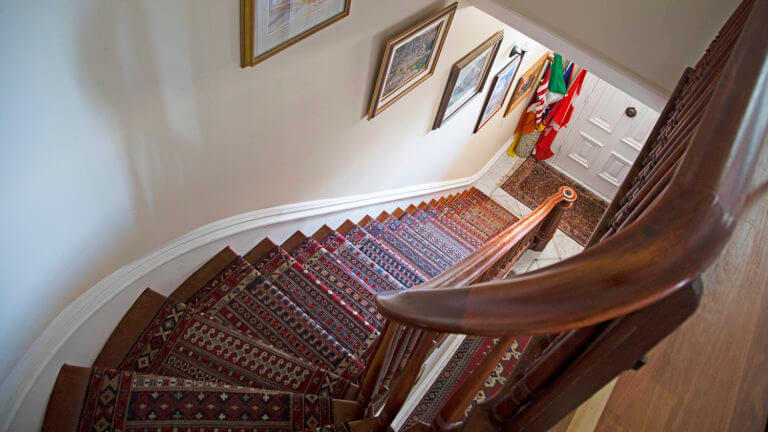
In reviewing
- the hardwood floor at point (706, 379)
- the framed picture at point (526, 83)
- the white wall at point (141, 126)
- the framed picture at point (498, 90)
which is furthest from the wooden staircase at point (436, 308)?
the framed picture at point (526, 83)

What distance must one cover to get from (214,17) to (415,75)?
6.46 ft

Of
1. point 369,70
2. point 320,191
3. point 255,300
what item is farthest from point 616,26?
point 255,300

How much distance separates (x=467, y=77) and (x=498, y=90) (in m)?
1.17

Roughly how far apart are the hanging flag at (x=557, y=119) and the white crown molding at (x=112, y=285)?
4142mm

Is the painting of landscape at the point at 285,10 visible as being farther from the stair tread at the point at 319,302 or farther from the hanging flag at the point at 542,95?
the hanging flag at the point at 542,95

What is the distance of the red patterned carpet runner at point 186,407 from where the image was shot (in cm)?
197

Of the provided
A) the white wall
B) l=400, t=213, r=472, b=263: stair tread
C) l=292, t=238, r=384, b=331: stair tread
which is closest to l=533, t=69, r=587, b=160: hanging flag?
l=400, t=213, r=472, b=263: stair tread

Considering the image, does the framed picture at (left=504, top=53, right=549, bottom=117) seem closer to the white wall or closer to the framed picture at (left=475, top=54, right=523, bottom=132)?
the framed picture at (left=475, top=54, right=523, bottom=132)

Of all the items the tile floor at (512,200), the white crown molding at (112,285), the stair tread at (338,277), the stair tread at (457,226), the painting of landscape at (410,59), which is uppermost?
the painting of landscape at (410,59)

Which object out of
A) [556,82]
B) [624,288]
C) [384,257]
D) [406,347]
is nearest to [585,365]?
[624,288]

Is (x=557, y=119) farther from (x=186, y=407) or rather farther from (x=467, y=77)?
(x=186, y=407)

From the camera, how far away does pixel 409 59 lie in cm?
340

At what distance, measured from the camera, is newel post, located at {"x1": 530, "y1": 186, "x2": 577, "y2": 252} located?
279 centimetres

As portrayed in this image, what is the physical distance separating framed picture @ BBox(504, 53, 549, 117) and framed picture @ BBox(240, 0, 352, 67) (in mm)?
4199
